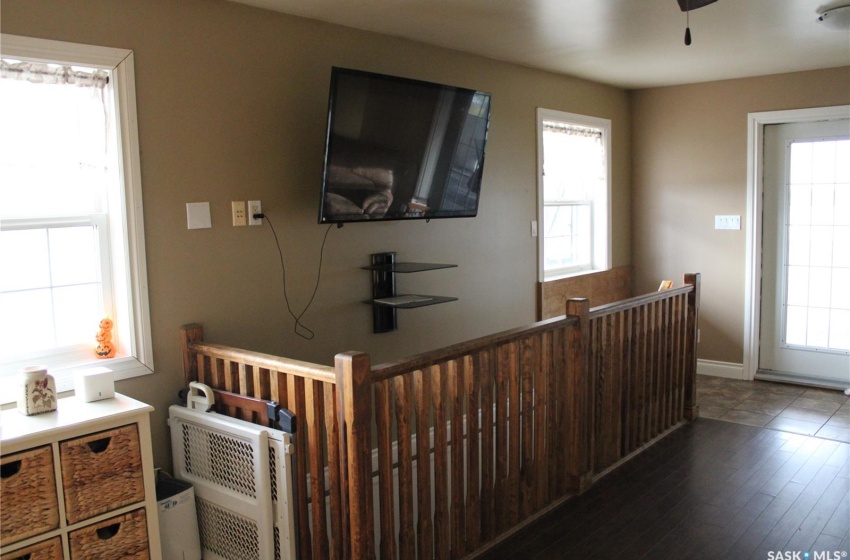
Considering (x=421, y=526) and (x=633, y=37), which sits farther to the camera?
(x=633, y=37)

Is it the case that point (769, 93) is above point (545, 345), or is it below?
above

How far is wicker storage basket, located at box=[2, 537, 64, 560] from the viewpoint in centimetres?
209

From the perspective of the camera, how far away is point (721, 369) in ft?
18.5

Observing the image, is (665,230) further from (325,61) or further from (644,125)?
(325,61)

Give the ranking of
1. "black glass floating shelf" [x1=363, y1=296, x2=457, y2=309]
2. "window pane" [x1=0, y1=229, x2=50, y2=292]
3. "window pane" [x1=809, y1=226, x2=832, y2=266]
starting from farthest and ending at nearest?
"window pane" [x1=809, y1=226, x2=832, y2=266], "black glass floating shelf" [x1=363, y1=296, x2=457, y2=309], "window pane" [x1=0, y1=229, x2=50, y2=292]

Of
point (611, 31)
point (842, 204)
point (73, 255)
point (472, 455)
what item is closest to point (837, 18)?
point (611, 31)

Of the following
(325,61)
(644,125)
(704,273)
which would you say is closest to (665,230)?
(704,273)

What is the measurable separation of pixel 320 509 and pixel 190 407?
28.9 inches

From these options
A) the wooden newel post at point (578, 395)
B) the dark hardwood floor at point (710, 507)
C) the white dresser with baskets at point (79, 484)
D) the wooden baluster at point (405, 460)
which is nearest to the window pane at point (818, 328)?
the dark hardwood floor at point (710, 507)

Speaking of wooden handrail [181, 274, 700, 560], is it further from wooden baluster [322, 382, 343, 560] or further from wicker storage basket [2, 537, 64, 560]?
wicker storage basket [2, 537, 64, 560]

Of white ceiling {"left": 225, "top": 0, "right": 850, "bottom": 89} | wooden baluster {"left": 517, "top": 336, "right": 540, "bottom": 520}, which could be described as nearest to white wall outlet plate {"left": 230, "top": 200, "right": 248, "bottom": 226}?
white ceiling {"left": 225, "top": 0, "right": 850, "bottom": 89}

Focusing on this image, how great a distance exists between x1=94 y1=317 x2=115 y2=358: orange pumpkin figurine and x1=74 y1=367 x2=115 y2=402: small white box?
0.27 metres

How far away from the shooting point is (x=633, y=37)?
386cm

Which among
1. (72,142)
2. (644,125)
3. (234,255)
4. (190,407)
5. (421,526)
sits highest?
(644,125)
